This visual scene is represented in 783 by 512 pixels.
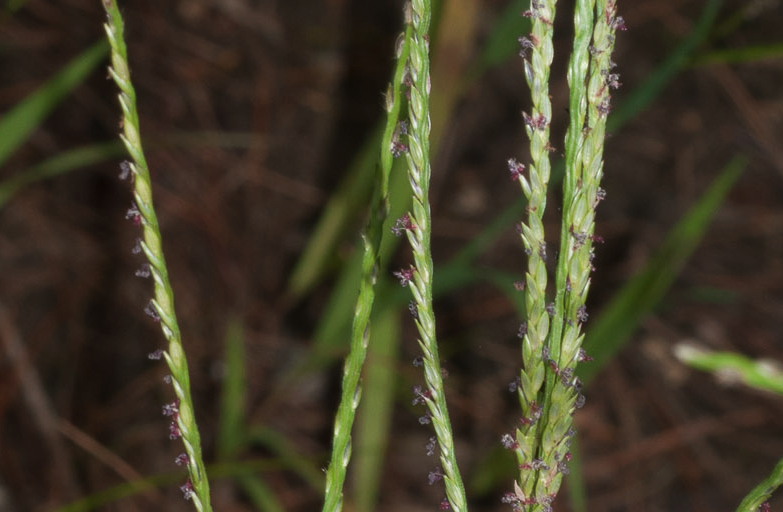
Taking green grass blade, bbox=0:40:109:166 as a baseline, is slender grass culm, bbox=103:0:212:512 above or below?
below

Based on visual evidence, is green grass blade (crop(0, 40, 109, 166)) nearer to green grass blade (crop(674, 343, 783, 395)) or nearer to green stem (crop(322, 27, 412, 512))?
green stem (crop(322, 27, 412, 512))

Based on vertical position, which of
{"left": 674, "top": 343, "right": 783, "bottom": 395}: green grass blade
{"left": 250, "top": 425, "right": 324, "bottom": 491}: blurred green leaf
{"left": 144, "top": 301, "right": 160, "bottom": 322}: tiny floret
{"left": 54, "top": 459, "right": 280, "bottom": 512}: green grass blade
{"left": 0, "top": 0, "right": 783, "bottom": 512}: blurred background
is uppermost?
{"left": 0, "top": 0, "right": 783, "bottom": 512}: blurred background

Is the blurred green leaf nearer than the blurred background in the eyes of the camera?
Yes

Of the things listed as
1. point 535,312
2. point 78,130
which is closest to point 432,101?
point 78,130

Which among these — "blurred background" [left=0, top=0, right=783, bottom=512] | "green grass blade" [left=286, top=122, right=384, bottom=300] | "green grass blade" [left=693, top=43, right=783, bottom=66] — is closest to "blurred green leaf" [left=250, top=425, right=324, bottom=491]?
"blurred background" [left=0, top=0, right=783, bottom=512]

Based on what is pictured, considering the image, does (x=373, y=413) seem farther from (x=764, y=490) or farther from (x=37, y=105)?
(x=764, y=490)

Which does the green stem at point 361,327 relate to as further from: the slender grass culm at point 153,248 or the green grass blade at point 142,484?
the green grass blade at point 142,484
